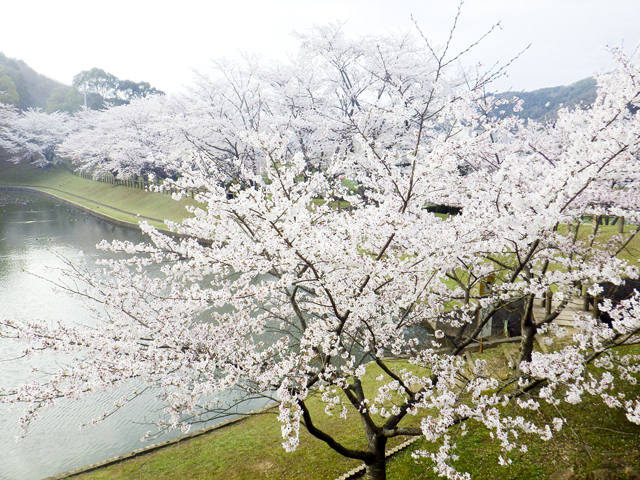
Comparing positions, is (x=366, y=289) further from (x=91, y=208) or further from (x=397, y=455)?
(x=91, y=208)

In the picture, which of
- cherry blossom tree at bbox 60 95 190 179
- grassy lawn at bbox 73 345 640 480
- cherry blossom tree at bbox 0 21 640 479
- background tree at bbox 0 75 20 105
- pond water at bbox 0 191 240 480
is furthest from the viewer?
background tree at bbox 0 75 20 105

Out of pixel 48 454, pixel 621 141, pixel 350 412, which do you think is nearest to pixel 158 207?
pixel 48 454

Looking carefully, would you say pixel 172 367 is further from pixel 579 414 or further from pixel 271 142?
pixel 579 414

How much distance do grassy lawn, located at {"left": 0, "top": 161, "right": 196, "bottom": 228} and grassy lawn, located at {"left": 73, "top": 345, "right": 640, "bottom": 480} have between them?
16.3m

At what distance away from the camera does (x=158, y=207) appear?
31.5m

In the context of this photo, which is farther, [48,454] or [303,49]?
[303,49]

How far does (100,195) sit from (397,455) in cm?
4438

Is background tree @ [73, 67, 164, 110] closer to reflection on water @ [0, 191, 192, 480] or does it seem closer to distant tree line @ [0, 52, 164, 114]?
distant tree line @ [0, 52, 164, 114]

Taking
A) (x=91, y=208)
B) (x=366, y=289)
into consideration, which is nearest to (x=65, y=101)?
(x=91, y=208)

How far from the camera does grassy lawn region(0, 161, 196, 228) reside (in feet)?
98.6

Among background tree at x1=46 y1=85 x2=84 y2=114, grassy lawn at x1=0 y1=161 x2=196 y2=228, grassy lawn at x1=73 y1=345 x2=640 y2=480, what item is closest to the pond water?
grassy lawn at x1=73 y1=345 x2=640 y2=480

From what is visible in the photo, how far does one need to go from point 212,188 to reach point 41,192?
54.4 metres

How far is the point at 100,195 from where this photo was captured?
133 feet

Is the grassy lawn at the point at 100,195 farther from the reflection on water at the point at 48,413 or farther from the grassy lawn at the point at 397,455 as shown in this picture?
the grassy lawn at the point at 397,455
